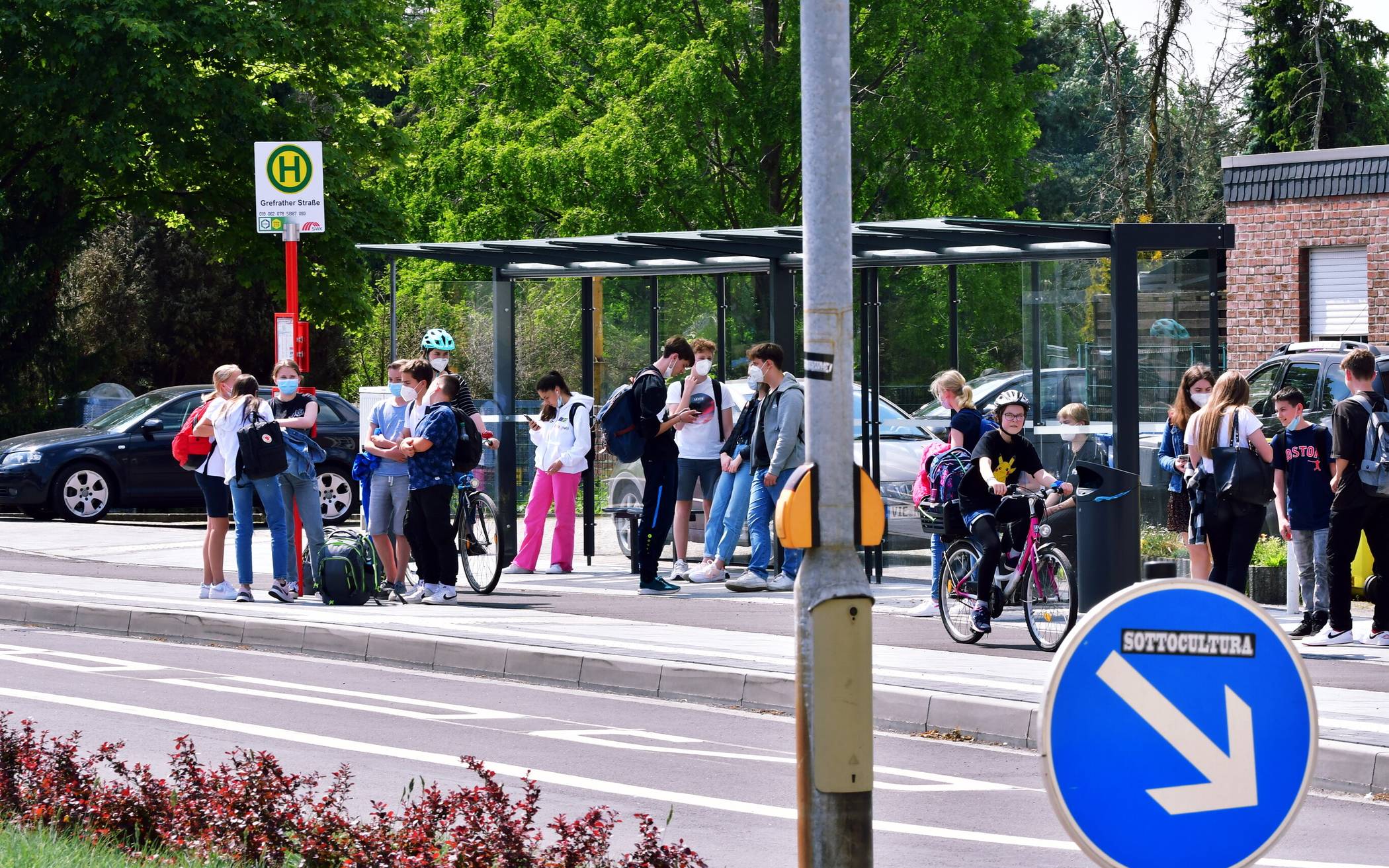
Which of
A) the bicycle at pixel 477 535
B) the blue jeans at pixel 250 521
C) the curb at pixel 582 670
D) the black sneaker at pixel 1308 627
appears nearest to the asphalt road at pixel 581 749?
the curb at pixel 582 670

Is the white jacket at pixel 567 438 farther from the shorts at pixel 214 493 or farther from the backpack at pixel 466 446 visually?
the shorts at pixel 214 493

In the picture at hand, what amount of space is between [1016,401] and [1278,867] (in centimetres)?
578

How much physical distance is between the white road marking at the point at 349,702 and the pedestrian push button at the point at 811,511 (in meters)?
4.52

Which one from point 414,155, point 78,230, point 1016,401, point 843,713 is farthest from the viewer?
point 414,155

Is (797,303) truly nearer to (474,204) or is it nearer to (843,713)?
(843,713)

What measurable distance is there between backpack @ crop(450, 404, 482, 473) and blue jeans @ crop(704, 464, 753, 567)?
2.16 meters

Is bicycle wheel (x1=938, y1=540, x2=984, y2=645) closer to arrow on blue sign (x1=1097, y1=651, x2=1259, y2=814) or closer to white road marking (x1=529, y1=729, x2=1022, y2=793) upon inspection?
white road marking (x1=529, y1=729, x2=1022, y2=793)

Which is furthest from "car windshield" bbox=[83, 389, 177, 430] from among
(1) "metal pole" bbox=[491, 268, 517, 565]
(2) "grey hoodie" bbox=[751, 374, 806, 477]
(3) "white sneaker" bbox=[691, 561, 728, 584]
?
(2) "grey hoodie" bbox=[751, 374, 806, 477]

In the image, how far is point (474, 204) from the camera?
33812 millimetres

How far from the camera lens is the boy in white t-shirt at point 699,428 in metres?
15.8

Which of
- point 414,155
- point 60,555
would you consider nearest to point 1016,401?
point 60,555

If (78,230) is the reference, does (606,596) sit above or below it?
below

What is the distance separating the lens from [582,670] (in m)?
11.4

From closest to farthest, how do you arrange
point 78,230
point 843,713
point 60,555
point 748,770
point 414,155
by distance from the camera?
point 843,713, point 748,770, point 60,555, point 78,230, point 414,155
